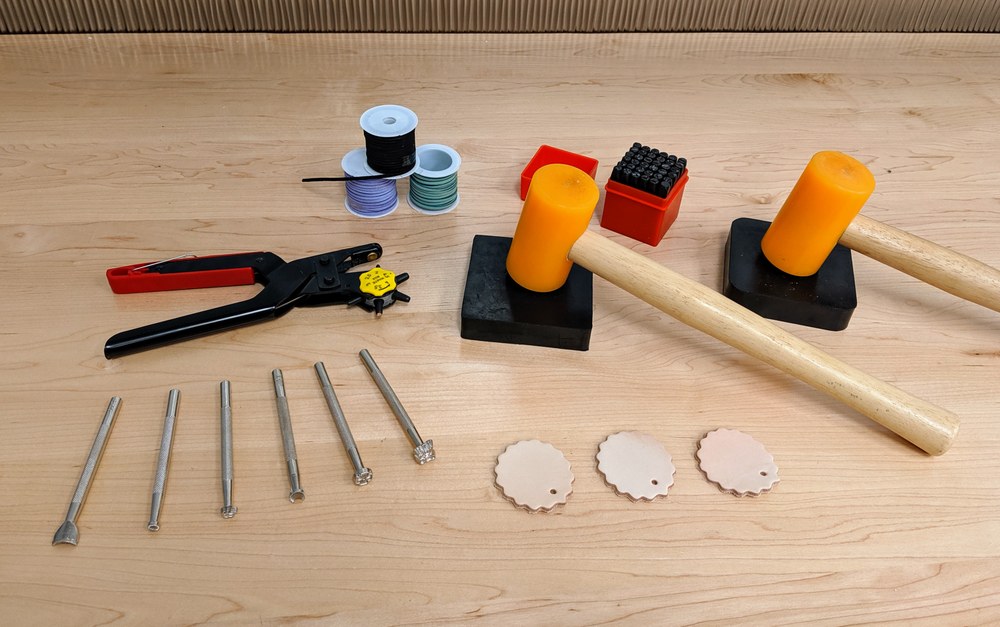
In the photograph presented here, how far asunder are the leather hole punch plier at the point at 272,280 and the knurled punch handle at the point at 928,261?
57 cm

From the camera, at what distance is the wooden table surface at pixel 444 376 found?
71cm

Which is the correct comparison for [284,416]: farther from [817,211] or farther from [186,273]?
[817,211]

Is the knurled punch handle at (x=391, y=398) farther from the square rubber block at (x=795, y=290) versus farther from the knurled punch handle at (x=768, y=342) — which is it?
the square rubber block at (x=795, y=290)

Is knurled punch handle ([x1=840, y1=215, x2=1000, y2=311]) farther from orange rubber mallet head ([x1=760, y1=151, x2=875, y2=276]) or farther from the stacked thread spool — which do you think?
the stacked thread spool

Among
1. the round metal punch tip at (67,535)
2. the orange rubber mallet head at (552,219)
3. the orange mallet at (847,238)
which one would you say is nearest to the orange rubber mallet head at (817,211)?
the orange mallet at (847,238)

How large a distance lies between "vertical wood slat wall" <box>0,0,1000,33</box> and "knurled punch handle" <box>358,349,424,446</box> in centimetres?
82

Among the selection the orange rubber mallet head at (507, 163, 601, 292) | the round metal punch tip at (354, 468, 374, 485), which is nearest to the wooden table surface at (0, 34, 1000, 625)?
the round metal punch tip at (354, 468, 374, 485)

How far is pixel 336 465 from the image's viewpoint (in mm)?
789

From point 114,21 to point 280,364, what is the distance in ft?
3.02

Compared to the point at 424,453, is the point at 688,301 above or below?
above

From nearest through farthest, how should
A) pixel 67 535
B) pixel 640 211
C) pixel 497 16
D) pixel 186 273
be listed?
pixel 67 535
pixel 186 273
pixel 640 211
pixel 497 16

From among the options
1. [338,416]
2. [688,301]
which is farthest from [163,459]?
[688,301]

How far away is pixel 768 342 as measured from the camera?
2.70 ft

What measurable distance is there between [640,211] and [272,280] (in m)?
0.50
